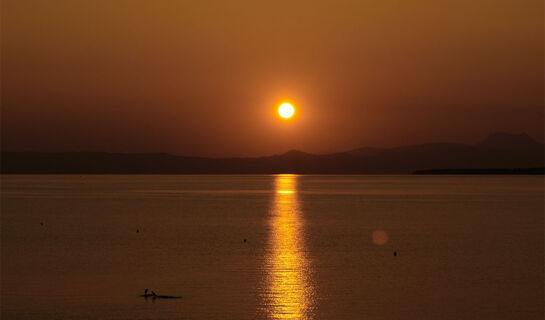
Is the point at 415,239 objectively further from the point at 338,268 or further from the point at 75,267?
the point at 75,267

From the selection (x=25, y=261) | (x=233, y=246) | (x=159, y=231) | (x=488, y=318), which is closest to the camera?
(x=488, y=318)

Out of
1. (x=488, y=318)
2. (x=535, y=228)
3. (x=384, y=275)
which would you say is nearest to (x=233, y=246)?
(x=384, y=275)

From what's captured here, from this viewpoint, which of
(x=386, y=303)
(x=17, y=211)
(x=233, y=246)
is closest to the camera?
(x=386, y=303)

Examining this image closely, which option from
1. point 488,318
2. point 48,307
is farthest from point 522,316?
point 48,307

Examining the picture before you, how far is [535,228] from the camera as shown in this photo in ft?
254

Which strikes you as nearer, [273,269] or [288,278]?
[288,278]

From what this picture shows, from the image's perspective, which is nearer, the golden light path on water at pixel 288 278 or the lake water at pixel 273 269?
the golden light path on water at pixel 288 278

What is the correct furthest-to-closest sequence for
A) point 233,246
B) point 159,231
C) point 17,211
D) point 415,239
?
point 17,211, point 159,231, point 415,239, point 233,246

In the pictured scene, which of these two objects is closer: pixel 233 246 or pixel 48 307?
pixel 48 307

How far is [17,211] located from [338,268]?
73265 millimetres

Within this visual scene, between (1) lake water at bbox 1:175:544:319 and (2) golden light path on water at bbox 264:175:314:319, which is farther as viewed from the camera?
(1) lake water at bbox 1:175:544:319

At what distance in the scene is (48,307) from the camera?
32.9 meters

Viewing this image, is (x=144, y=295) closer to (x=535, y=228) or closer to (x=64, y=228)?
(x=64, y=228)

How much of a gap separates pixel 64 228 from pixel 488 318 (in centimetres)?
5584
